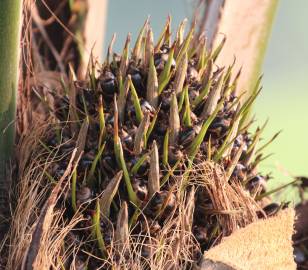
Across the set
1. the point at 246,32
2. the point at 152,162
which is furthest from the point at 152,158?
the point at 246,32

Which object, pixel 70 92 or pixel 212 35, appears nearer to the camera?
pixel 70 92

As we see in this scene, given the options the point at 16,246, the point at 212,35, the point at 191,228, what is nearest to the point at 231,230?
the point at 191,228

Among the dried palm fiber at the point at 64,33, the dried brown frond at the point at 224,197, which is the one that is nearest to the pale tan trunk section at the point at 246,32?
the dried palm fiber at the point at 64,33

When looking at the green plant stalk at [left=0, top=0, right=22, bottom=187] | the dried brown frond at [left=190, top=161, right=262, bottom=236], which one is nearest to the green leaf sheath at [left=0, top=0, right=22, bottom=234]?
the green plant stalk at [left=0, top=0, right=22, bottom=187]

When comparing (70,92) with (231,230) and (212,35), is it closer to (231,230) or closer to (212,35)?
(231,230)

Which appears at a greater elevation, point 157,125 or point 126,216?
point 157,125

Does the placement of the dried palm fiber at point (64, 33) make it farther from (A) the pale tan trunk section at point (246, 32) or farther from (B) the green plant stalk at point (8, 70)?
(B) the green plant stalk at point (8, 70)
